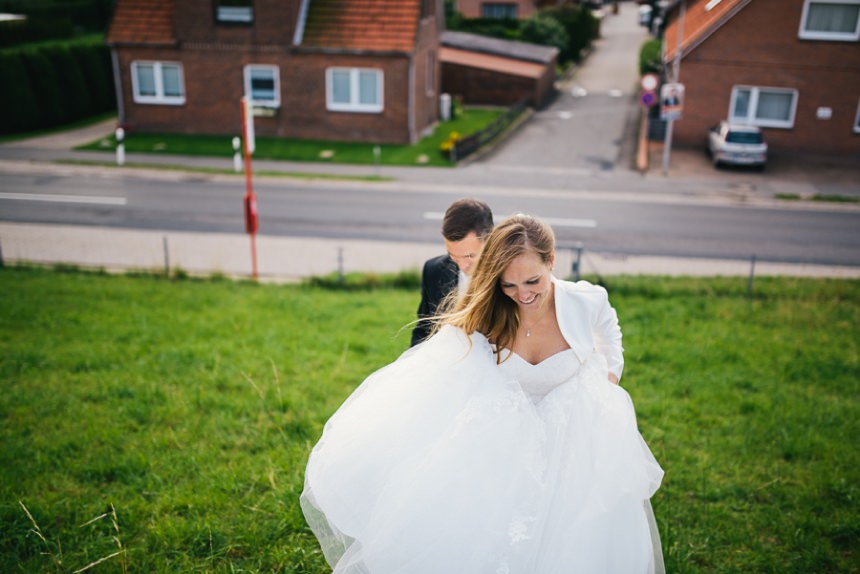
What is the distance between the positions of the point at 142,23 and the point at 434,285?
26805mm

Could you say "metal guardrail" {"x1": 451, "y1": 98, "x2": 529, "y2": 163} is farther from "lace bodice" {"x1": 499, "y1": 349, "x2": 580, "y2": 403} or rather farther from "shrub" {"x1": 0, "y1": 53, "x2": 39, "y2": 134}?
"lace bodice" {"x1": 499, "y1": 349, "x2": 580, "y2": 403}

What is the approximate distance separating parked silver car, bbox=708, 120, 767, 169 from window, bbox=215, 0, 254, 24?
17194 mm

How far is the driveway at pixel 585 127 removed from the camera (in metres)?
26.0

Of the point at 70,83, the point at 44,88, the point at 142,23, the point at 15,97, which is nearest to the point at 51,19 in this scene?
the point at 70,83

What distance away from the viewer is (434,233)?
17.8 m

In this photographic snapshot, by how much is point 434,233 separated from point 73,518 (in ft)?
43.5

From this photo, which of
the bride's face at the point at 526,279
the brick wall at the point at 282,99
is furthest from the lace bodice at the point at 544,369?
the brick wall at the point at 282,99

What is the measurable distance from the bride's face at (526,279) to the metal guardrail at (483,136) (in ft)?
72.7

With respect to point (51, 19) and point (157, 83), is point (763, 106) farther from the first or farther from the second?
point (51, 19)

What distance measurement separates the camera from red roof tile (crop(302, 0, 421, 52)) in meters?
26.1

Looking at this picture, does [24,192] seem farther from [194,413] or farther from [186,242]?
[194,413]

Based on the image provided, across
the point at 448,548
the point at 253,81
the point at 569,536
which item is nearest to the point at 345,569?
the point at 448,548

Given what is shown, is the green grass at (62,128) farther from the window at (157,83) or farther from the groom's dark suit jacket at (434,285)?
the groom's dark suit jacket at (434,285)

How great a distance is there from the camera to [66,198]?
65.1ft
